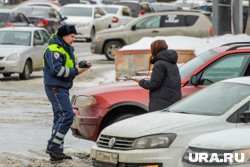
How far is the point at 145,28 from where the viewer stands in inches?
1310

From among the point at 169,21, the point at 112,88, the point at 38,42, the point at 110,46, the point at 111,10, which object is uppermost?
the point at 112,88

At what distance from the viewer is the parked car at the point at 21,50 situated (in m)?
26.5

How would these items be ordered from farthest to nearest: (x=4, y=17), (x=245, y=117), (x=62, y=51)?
(x=4, y=17) < (x=62, y=51) < (x=245, y=117)

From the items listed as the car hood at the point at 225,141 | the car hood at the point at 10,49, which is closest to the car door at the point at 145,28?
the car hood at the point at 10,49

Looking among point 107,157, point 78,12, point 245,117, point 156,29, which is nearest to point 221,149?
point 245,117

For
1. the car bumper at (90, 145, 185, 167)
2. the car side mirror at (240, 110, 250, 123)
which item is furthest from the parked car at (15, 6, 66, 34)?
the car side mirror at (240, 110, 250, 123)

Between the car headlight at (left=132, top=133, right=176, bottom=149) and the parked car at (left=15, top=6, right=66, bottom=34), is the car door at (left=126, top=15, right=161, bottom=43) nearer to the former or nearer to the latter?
the parked car at (left=15, top=6, right=66, bottom=34)

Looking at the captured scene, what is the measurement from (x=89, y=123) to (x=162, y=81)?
1.39m

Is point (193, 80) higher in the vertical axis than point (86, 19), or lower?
higher

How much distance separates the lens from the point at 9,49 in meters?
27.1

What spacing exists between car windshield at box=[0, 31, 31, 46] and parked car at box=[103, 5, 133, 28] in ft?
55.8

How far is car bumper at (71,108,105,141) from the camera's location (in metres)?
13.0

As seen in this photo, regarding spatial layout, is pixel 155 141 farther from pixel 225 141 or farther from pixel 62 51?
pixel 62 51

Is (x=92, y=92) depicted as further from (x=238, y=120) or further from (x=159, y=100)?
(x=238, y=120)
